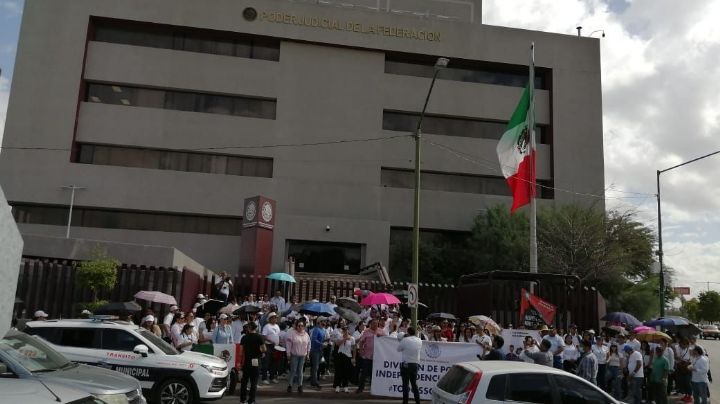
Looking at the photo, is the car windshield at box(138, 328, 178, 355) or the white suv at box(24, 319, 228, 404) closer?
the white suv at box(24, 319, 228, 404)

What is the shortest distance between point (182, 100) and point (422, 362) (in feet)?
94.6

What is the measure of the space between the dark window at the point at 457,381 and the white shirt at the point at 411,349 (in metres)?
3.12

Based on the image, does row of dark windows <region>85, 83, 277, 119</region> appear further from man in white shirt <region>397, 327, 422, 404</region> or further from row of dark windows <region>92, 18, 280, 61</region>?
man in white shirt <region>397, 327, 422, 404</region>

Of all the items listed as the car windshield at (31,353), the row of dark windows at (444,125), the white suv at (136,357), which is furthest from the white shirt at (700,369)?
the row of dark windows at (444,125)

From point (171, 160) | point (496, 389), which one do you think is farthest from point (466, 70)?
point (496, 389)

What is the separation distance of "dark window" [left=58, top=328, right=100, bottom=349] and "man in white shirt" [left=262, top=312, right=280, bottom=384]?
4291 millimetres

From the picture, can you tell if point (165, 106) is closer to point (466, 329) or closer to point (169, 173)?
point (169, 173)

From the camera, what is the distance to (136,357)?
10391 millimetres

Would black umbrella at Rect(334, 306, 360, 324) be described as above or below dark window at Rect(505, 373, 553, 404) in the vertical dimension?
above

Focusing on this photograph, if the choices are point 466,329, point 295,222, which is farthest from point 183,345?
point 295,222

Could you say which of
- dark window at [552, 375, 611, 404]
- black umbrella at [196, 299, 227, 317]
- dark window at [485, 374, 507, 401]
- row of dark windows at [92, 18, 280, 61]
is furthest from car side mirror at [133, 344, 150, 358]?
row of dark windows at [92, 18, 280, 61]

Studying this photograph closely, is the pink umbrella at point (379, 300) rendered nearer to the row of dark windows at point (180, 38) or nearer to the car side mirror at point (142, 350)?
Result: the car side mirror at point (142, 350)

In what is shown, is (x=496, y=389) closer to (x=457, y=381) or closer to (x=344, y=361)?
(x=457, y=381)

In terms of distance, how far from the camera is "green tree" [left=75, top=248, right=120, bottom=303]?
19344 mm
